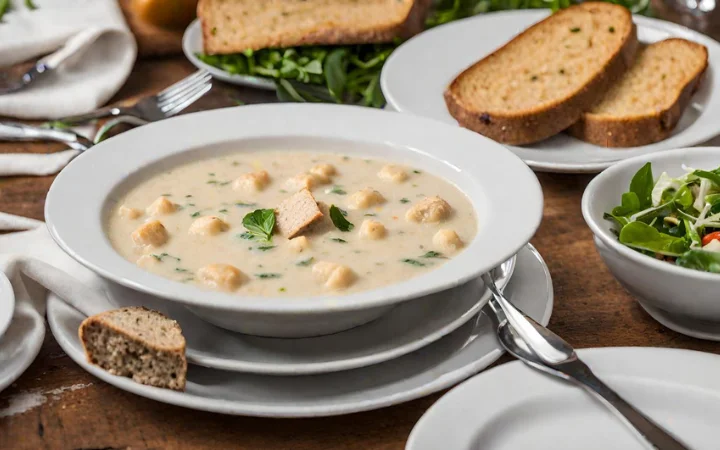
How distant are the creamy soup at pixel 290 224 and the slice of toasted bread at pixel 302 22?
1399mm

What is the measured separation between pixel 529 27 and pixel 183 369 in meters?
2.66

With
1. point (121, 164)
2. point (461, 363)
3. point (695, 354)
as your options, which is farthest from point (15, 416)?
point (695, 354)

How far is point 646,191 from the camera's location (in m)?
2.52

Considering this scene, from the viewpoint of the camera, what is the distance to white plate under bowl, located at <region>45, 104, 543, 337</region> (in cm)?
193

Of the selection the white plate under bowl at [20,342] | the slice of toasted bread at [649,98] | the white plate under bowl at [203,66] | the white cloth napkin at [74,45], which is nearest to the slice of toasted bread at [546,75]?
the slice of toasted bread at [649,98]

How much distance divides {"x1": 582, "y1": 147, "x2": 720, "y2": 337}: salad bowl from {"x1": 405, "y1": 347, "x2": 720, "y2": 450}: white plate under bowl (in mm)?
201

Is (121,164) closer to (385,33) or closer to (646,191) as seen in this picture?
(646,191)

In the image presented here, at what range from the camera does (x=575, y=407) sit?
6.26 feet

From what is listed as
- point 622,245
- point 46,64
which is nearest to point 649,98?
point 622,245

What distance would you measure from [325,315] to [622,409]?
26.0 inches

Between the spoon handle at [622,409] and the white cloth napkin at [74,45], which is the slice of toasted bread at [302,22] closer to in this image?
the white cloth napkin at [74,45]

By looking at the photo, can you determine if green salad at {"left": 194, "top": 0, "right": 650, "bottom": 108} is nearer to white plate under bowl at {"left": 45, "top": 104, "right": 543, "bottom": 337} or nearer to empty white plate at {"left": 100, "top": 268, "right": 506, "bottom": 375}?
white plate under bowl at {"left": 45, "top": 104, "right": 543, "bottom": 337}

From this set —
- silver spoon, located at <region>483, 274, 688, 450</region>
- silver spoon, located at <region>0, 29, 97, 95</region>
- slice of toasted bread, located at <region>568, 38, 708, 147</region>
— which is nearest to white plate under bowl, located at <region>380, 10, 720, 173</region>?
slice of toasted bread, located at <region>568, 38, 708, 147</region>

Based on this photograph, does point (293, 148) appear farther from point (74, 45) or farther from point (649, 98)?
point (74, 45)
